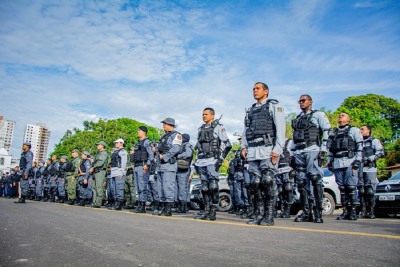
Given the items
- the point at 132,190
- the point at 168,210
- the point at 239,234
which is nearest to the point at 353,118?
the point at 132,190

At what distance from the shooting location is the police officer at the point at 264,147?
5.25 m

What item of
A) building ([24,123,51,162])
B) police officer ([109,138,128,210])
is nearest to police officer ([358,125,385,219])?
police officer ([109,138,128,210])

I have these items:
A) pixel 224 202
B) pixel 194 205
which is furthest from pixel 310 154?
pixel 194 205

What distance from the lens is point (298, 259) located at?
8.27ft

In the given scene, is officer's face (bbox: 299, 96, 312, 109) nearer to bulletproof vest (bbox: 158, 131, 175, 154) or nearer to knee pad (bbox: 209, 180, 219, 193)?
knee pad (bbox: 209, 180, 219, 193)

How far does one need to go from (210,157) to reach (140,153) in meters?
3.12

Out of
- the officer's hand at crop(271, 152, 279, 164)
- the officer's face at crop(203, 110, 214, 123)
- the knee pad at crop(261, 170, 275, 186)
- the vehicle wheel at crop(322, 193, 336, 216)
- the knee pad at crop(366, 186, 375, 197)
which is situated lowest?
the vehicle wheel at crop(322, 193, 336, 216)

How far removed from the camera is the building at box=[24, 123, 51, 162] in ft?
540

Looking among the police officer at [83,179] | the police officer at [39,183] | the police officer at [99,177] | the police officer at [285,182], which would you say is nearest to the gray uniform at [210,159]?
the police officer at [285,182]

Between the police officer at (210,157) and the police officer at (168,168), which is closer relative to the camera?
the police officer at (210,157)

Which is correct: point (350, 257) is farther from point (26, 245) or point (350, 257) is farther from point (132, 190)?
point (132, 190)

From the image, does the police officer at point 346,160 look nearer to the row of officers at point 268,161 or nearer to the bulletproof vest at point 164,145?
the row of officers at point 268,161

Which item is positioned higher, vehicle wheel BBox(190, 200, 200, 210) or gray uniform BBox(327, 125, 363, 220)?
gray uniform BBox(327, 125, 363, 220)

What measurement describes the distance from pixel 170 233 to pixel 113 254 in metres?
Answer: 1.36
